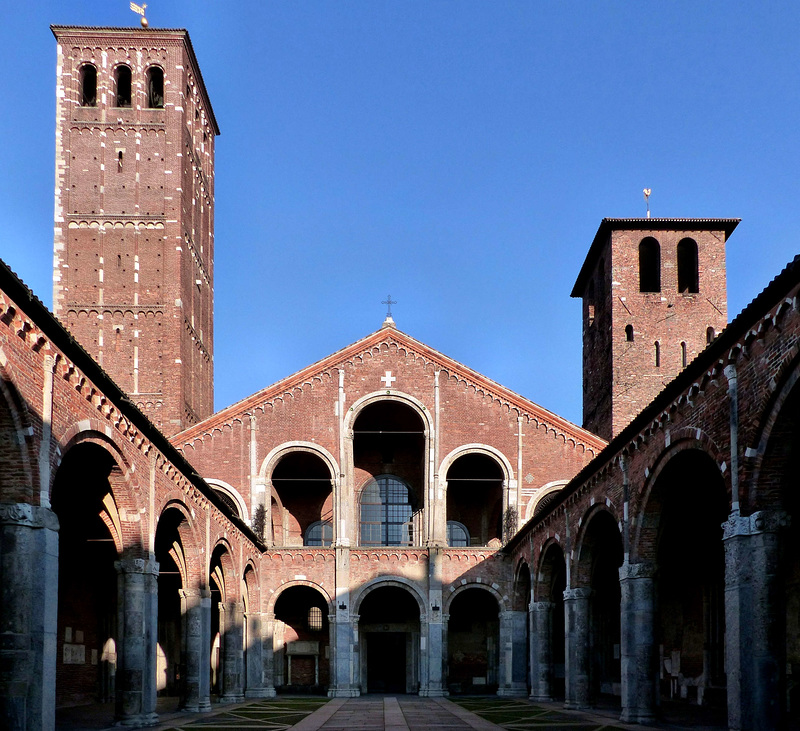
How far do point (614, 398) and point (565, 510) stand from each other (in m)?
15.0

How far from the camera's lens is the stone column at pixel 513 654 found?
113ft

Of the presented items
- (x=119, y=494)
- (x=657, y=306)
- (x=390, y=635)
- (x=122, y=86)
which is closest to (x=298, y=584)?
(x=390, y=635)

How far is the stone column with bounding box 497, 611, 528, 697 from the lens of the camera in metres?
34.3

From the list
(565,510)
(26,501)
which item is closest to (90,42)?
(565,510)

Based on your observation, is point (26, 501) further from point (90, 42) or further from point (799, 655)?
point (90, 42)

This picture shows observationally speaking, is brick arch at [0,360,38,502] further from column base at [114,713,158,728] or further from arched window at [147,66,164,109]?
arched window at [147,66,164,109]

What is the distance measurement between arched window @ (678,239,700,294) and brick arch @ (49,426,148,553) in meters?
28.5

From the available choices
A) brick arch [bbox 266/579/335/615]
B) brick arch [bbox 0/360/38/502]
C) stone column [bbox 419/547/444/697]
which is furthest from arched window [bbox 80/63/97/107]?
Answer: brick arch [bbox 0/360/38/502]

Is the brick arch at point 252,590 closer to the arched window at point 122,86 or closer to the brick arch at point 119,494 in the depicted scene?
the brick arch at point 119,494

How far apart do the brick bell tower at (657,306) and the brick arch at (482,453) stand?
623 cm

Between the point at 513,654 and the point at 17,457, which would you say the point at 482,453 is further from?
the point at 17,457

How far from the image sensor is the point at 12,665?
13.4 meters

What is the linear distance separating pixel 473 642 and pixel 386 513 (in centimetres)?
594

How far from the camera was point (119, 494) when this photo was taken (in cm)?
1908
